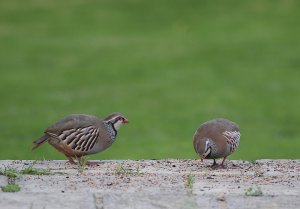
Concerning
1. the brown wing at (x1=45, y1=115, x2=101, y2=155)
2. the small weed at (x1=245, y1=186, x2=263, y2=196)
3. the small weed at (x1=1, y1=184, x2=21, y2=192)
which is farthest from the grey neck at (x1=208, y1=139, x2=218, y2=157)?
the small weed at (x1=1, y1=184, x2=21, y2=192)

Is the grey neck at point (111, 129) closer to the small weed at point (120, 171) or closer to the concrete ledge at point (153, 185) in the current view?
the concrete ledge at point (153, 185)

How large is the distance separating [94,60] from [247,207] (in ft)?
56.0

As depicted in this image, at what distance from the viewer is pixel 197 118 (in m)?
20.0

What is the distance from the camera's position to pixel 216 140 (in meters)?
9.95

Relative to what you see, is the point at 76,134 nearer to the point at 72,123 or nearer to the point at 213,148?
the point at 72,123

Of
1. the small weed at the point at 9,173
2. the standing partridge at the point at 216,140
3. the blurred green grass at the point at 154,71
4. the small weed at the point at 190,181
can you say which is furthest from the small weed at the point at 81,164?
the blurred green grass at the point at 154,71

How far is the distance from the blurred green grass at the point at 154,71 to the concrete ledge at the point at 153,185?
19.9 ft

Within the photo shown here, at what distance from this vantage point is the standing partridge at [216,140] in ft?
32.4

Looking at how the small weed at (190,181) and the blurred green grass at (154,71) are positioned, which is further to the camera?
the blurred green grass at (154,71)

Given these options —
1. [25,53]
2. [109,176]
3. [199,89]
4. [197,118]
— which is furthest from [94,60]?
[109,176]

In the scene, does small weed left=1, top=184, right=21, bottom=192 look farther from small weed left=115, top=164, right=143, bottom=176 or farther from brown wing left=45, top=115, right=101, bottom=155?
brown wing left=45, top=115, right=101, bottom=155

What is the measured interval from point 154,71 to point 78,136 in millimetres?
13979

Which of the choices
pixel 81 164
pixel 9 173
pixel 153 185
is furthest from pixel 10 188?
pixel 81 164

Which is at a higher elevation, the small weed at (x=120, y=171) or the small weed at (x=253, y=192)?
the small weed at (x=120, y=171)
